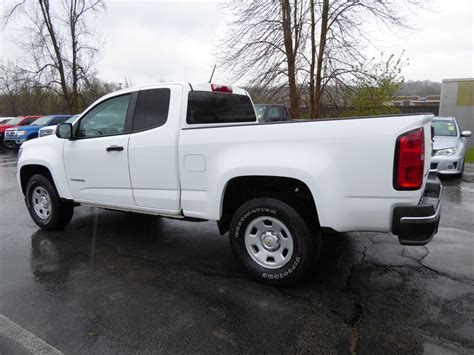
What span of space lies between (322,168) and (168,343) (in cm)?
182

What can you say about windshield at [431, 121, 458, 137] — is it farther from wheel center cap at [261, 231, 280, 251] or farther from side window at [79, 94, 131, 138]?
side window at [79, 94, 131, 138]

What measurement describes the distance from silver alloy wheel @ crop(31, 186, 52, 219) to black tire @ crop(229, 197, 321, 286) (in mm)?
3222

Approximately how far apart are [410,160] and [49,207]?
4.84m

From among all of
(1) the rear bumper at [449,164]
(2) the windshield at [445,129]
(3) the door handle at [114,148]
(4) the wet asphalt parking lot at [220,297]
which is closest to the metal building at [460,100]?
(2) the windshield at [445,129]

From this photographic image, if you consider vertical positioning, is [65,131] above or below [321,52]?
below

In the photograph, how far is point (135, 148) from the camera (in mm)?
4129

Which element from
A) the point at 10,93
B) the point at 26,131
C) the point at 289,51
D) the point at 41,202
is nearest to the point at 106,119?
the point at 41,202

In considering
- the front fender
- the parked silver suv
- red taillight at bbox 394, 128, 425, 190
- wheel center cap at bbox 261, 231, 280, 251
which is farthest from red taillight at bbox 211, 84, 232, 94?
the parked silver suv

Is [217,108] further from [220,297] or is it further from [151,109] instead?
[220,297]

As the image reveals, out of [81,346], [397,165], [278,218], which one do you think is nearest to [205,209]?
[278,218]

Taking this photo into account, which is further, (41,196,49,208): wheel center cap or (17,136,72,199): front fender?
(41,196,49,208): wheel center cap

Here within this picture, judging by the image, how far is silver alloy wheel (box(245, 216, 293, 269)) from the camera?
3463 mm

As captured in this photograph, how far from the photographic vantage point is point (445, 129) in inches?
395

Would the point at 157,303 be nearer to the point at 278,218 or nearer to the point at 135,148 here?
the point at 278,218
